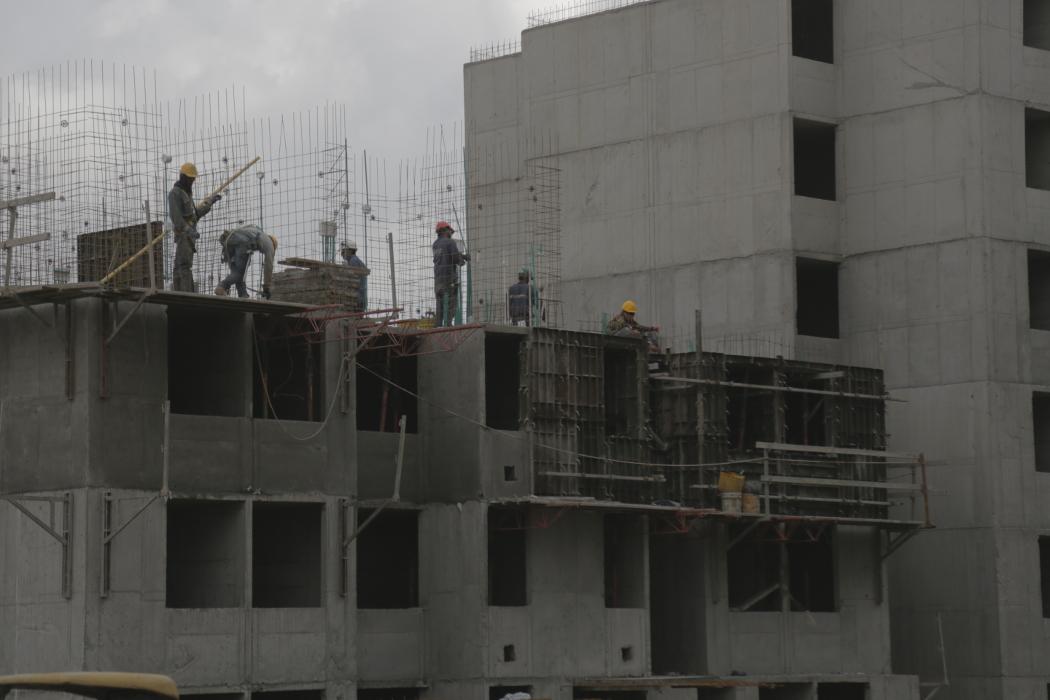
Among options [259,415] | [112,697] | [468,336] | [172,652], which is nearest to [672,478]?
[468,336]

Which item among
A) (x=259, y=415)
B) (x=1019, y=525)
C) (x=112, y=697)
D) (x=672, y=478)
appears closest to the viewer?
(x=112, y=697)

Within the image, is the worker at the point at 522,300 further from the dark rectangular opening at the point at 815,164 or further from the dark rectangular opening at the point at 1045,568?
the dark rectangular opening at the point at 1045,568

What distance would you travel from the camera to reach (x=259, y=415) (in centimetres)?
4138

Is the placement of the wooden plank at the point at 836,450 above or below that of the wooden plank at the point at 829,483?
above

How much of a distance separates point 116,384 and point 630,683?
514 inches

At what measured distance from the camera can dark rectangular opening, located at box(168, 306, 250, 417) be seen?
1571 inches

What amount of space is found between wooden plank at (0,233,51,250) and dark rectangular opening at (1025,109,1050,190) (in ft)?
95.9

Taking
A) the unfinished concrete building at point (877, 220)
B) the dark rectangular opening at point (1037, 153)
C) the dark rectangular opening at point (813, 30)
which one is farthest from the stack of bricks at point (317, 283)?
the dark rectangular opening at point (1037, 153)

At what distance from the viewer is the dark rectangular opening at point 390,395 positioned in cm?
4456

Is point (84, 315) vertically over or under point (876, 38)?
under

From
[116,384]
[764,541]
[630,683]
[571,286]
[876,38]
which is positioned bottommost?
[630,683]

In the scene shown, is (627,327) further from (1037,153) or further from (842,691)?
(1037,153)

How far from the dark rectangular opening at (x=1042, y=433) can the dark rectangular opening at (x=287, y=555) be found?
23.2m

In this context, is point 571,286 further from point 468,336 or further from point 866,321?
point 468,336
